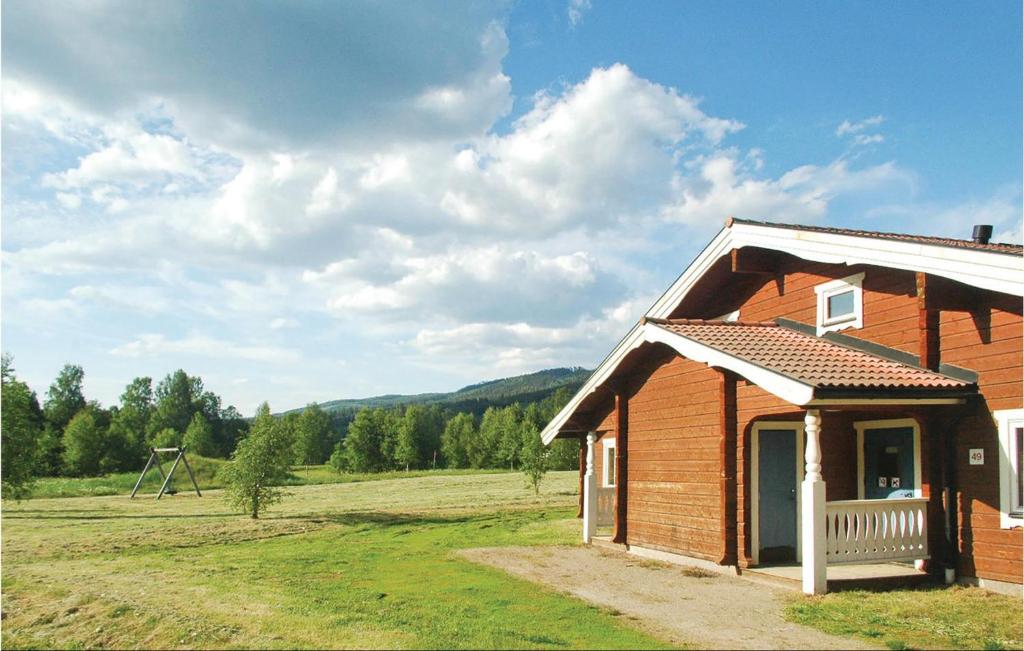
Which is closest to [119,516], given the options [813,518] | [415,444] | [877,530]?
[813,518]

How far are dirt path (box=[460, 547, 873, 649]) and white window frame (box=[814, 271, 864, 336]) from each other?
174 inches

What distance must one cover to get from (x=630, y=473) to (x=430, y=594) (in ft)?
20.9

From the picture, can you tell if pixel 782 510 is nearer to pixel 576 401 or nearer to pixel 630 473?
pixel 630 473

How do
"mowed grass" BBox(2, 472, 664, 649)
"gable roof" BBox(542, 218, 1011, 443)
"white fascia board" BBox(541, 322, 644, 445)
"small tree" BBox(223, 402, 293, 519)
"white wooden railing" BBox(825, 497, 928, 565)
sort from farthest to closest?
"small tree" BBox(223, 402, 293, 519) → "white fascia board" BBox(541, 322, 644, 445) → "white wooden railing" BBox(825, 497, 928, 565) → "gable roof" BBox(542, 218, 1011, 443) → "mowed grass" BBox(2, 472, 664, 649)

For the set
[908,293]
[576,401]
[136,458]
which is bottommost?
[136,458]

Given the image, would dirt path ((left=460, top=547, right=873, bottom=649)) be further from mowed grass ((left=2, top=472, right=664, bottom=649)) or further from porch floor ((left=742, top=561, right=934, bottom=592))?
mowed grass ((left=2, top=472, right=664, bottom=649))

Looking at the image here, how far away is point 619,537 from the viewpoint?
15484 mm

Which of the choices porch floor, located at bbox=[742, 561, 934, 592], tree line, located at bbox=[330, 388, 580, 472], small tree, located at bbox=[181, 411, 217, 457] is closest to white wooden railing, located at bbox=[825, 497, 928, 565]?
porch floor, located at bbox=[742, 561, 934, 592]

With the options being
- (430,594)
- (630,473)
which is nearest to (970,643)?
(430,594)

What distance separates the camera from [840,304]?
506 inches

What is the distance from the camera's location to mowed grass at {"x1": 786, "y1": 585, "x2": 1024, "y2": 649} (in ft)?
25.3

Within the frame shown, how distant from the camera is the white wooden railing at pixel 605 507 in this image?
17.6 meters

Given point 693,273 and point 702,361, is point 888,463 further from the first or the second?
point 693,273

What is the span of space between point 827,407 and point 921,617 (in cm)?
267
